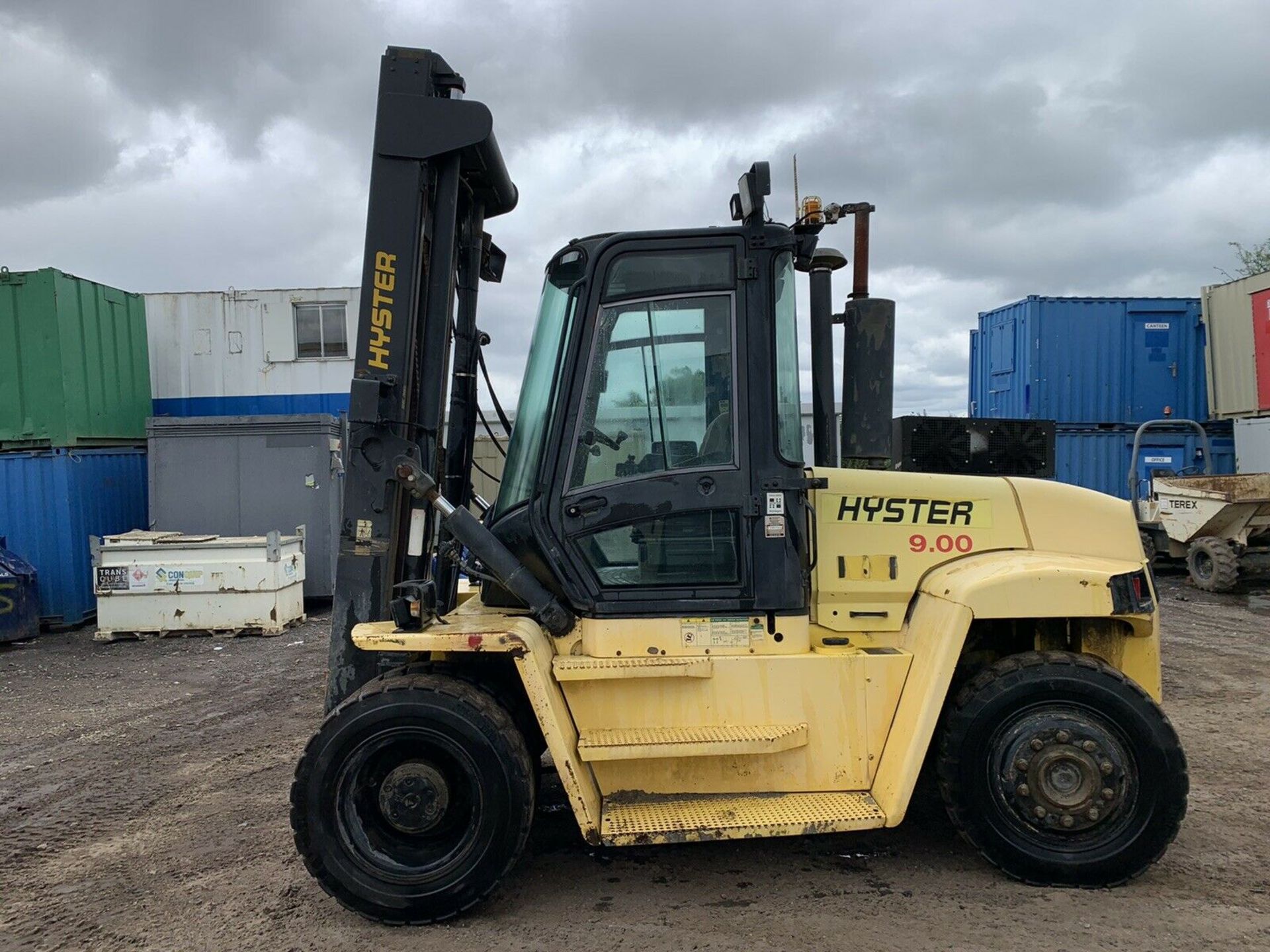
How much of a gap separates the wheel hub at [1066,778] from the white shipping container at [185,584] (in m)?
8.35

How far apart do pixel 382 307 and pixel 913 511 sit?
2.50 meters

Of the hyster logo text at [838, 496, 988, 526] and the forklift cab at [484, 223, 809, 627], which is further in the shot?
the hyster logo text at [838, 496, 988, 526]

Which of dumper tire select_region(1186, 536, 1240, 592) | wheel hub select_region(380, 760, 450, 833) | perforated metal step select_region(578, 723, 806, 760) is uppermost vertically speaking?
perforated metal step select_region(578, 723, 806, 760)

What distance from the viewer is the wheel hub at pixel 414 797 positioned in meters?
3.50

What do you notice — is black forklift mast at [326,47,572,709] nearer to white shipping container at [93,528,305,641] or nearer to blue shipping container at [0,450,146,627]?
white shipping container at [93,528,305,641]

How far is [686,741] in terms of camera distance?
3.58 m

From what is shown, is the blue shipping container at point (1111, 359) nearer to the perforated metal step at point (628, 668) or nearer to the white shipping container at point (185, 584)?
the white shipping container at point (185, 584)

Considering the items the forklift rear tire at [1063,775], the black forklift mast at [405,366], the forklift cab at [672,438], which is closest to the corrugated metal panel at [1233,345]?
the forklift rear tire at [1063,775]

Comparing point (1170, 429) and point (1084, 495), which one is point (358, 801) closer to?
point (1084, 495)

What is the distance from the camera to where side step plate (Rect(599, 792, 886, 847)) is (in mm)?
3443

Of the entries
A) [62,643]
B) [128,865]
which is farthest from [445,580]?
[62,643]

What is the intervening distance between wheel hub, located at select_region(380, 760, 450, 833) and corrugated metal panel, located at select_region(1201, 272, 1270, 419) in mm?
15138

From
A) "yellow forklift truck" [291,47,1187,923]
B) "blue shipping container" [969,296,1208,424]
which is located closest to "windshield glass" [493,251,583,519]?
"yellow forklift truck" [291,47,1187,923]

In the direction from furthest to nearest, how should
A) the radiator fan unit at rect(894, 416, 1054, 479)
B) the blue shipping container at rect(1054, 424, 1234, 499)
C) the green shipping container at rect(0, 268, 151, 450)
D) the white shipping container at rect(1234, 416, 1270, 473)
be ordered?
the blue shipping container at rect(1054, 424, 1234, 499)
the white shipping container at rect(1234, 416, 1270, 473)
the green shipping container at rect(0, 268, 151, 450)
the radiator fan unit at rect(894, 416, 1054, 479)
